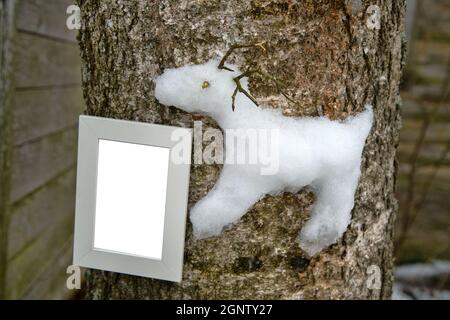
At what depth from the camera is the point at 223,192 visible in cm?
87

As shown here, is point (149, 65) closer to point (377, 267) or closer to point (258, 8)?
point (258, 8)

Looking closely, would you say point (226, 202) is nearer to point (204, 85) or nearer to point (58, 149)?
point (204, 85)

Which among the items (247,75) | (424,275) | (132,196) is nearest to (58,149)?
(132,196)

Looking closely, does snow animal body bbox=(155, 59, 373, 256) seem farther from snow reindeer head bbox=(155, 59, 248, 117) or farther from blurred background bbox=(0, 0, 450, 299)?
blurred background bbox=(0, 0, 450, 299)

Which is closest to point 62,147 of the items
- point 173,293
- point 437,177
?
point 173,293

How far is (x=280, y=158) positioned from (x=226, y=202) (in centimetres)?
12

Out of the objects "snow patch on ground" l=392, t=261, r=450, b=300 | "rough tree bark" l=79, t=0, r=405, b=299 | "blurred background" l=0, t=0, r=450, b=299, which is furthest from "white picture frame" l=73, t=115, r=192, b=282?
"snow patch on ground" l=392, t=261, r=450, b=300

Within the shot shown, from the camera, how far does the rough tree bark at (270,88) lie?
83 cm

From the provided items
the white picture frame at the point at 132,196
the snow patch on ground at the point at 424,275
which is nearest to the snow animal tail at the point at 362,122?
the white picture frame at the point at 132,196

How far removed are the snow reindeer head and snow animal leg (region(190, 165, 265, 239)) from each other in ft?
0.38

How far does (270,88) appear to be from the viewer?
0.85m

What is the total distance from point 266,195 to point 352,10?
353 mm

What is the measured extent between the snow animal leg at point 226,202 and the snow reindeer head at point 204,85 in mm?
115

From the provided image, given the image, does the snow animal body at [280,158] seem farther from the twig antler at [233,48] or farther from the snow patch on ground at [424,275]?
the snow patch on ground at [424,275]
